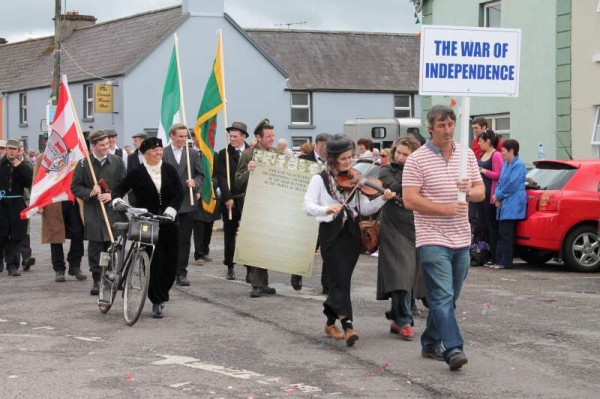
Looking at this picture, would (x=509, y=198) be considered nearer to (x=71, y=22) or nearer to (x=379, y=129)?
(x=379, y=129)

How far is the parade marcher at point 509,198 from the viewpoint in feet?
52.4

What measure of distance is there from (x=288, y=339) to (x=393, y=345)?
93 centimetres

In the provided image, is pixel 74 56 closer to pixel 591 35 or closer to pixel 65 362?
pixel 591 35

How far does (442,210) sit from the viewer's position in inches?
326

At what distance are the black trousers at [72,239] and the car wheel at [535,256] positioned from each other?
656 centimetres

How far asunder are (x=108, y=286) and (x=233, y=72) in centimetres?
3865

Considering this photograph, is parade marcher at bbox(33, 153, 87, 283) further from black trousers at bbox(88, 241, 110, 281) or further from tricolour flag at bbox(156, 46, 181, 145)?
tricolour flag at bbox(156, 46, 181, 145)

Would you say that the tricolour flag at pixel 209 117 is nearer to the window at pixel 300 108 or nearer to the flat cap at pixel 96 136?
the flat cap at pixel 96 136

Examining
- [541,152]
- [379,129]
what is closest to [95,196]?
[541,152]

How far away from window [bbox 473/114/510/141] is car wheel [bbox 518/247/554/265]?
8.95 meters

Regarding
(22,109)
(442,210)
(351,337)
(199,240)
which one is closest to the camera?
(442,210)

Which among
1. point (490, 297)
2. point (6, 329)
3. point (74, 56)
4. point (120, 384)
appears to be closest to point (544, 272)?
point (490, 297)

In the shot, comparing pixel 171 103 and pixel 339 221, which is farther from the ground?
pixel 171 103

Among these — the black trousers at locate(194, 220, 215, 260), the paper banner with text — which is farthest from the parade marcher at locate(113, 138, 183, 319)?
the black trousers at locate(194, 220, 215, 260)
